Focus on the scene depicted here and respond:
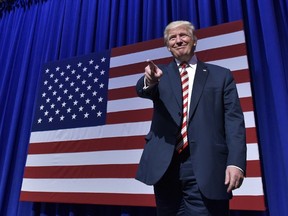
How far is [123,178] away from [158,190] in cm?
94

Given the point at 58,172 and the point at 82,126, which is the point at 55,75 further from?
the point at 58,172

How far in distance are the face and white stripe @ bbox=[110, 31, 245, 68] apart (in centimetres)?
87

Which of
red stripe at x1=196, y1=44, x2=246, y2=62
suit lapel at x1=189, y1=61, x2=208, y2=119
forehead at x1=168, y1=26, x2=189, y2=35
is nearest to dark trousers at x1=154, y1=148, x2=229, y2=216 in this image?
suit lapel at x1=189, y1=61, x2=208, y2=119

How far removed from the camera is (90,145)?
6.07 ft

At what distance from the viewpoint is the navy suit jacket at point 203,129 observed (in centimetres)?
70

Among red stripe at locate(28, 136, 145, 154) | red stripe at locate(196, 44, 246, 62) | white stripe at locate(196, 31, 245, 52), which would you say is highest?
white stripe at locate(196, 31, 245, 52)

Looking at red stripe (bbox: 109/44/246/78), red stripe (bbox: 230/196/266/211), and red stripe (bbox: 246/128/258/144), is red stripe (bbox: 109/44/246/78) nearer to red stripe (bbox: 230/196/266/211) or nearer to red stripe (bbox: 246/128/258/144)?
red stripe (bbox: 246/128/258/144)

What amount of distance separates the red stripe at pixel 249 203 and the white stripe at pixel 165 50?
94 cm

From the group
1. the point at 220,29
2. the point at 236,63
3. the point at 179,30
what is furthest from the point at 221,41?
the point at 179,30

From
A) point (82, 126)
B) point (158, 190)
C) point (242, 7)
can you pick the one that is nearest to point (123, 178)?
point (82, 126)

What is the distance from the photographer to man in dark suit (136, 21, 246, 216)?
69 cm

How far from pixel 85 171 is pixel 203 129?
1271mm

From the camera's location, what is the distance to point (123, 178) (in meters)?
1.65

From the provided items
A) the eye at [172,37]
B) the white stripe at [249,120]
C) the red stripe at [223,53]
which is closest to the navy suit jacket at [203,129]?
the eye at [172,37]
